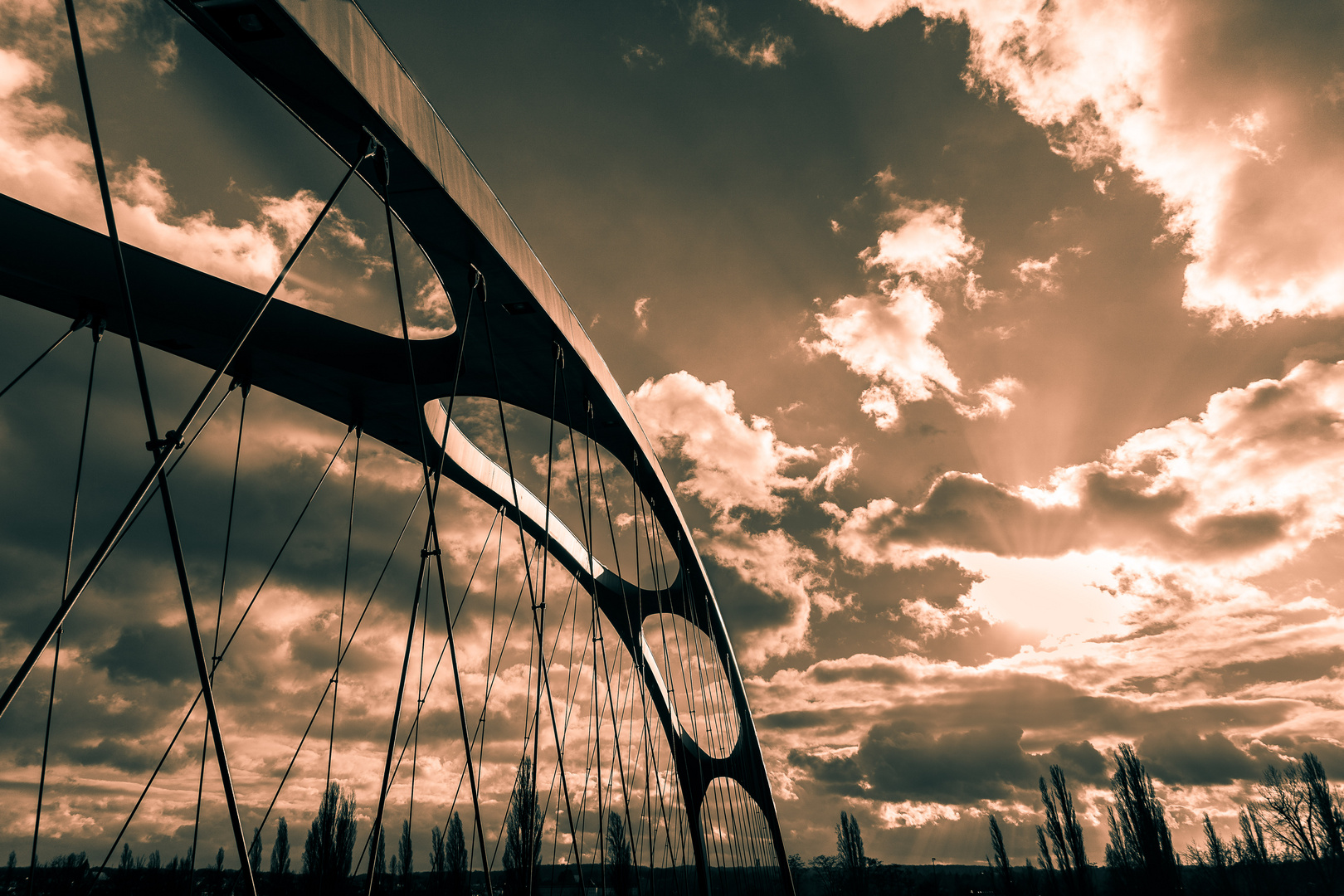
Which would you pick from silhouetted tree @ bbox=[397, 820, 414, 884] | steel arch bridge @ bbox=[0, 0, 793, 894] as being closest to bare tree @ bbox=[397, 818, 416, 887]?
silhouetted tree @ bbox=[397, 820, 414, 884]

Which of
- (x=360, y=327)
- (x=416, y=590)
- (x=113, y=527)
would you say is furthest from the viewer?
(x=360, y=327)

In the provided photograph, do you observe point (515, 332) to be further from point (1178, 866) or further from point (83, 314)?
point (1178, 866)

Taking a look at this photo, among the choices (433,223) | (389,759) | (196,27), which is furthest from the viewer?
(433,223)

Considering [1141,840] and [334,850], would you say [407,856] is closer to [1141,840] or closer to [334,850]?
[334,850]

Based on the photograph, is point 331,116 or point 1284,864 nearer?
point 331,116

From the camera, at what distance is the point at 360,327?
1175 centimetres

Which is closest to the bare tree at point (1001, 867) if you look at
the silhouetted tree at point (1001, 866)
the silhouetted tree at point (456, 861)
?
the silhouetted tree at point (1001, 866)

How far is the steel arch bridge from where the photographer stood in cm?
590

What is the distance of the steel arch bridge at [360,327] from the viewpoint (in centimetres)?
590

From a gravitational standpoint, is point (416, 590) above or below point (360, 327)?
below

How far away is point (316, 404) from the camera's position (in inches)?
535

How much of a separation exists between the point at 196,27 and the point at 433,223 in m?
3.36

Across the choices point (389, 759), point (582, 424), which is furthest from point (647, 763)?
point (389, 759)

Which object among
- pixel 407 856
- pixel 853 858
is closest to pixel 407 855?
pixel 407 856
